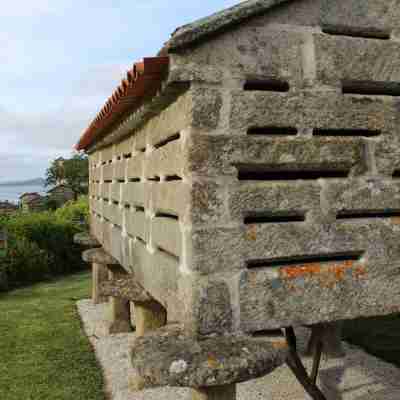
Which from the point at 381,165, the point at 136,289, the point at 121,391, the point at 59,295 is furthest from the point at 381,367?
the point at 59,295

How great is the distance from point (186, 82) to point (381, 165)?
1.27 m

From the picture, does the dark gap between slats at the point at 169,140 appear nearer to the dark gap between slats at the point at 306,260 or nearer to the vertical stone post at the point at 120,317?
the dark gap between slats at the point at 306,260

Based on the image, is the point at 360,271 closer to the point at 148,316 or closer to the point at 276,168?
→ the point at 276,168

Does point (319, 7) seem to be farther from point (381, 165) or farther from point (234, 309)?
point (234, 309)

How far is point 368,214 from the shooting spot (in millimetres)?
3160

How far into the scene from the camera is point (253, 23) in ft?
9.55

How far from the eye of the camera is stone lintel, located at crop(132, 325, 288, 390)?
8.29ft

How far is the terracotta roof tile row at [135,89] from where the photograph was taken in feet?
9.35

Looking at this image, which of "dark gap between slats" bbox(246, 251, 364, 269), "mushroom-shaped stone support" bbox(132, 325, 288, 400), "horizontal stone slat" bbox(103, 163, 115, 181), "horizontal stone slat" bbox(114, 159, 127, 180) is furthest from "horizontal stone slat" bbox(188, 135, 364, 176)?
"horizontal stone slat" bbox(103, 163, 115, 181)

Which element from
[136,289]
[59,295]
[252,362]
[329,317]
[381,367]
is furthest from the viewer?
[59,295]

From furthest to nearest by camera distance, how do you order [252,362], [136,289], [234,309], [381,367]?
[381,367]
[136,289]
[234,309]
[252,362]

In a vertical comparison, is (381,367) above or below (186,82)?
below

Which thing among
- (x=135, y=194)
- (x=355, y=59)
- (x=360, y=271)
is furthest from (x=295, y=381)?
(x=355, y=59)

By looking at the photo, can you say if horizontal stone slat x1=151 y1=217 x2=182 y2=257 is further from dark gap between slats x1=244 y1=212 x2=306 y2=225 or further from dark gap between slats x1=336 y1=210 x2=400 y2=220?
dark gap between slats x1=336 y1=210 x2=400 y2=220
